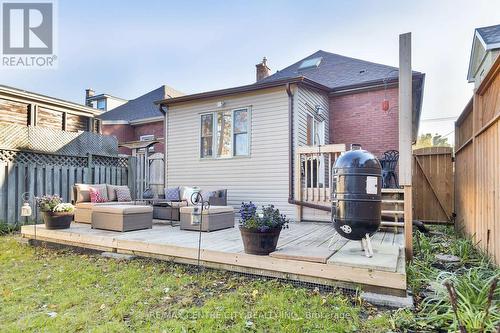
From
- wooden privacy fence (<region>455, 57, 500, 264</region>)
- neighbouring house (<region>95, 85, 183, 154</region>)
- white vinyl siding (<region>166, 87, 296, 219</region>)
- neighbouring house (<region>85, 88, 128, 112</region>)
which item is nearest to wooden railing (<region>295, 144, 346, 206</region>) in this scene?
white vinyl siding (<region>166, 87, 296, 219</region>)

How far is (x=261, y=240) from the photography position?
3494 millimetres

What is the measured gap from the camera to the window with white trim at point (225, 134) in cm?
805

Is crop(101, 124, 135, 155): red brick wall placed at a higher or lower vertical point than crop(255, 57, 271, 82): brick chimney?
lower

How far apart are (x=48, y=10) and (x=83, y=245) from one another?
6.86 meters

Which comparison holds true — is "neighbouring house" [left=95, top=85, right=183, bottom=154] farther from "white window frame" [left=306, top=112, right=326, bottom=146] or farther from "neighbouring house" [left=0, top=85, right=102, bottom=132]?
"white window frame" [left=306, top=112, right=326, bottom=146]

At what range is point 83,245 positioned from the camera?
16.2 ft

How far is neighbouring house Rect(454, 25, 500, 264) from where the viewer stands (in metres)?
3.51

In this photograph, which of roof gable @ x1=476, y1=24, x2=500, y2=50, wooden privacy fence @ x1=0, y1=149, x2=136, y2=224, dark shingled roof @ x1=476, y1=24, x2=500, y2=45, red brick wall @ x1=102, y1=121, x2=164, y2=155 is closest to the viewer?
wooden privacy fence @ x1=0, y1=149, x2=136, y2=224

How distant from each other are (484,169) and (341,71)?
23.8 feet

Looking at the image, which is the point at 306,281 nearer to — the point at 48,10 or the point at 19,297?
the point at 19,297

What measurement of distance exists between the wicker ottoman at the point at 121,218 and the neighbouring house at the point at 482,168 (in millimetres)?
5243

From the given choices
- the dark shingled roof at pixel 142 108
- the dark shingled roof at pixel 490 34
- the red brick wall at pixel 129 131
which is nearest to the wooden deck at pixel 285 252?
the dark shingled roof at pixel 490 34

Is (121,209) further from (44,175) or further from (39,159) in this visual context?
(39,159)

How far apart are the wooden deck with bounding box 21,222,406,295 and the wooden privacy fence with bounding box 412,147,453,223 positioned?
3.02 metres
